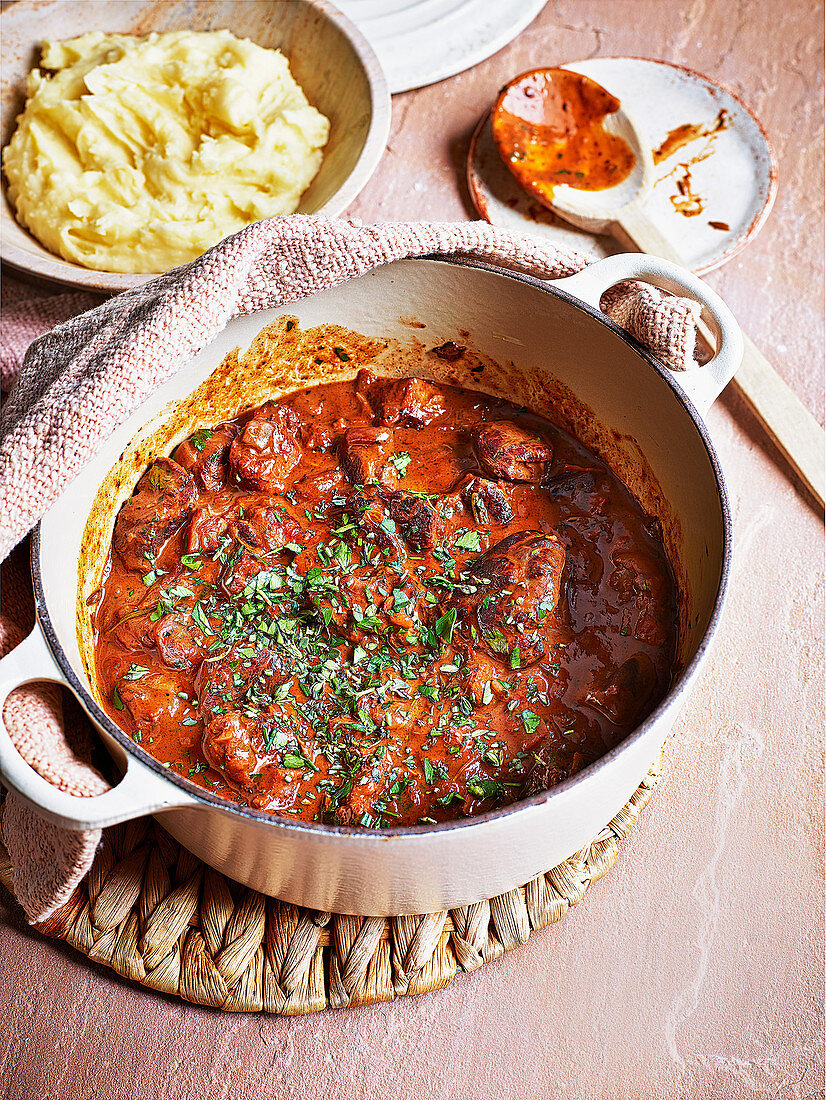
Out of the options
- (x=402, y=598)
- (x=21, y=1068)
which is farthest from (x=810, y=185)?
(x=21, y=1068)

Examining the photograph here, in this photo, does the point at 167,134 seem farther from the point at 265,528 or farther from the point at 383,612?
the point at 383,612

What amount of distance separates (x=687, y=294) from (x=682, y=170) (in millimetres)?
1344

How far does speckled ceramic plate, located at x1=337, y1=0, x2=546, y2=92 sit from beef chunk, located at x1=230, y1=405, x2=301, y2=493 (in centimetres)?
162

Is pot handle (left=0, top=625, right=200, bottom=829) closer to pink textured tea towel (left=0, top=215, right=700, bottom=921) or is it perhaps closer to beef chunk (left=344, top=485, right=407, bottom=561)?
pink textured tea towel (left=0, top=215, right=700, bottom=921)

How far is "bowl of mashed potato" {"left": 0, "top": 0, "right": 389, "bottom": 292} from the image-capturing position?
113 inches

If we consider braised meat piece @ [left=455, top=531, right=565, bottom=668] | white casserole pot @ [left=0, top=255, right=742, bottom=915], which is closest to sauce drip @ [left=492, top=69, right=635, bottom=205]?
white casserole pot @ [left=0, top=255, right=742, bottom=915]

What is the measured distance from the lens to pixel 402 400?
253cm

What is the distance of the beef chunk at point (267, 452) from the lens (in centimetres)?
241

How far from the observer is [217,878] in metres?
2.01

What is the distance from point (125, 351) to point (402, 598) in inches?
31.8

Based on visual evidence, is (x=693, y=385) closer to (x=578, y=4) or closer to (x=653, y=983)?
(x=653, y=983)

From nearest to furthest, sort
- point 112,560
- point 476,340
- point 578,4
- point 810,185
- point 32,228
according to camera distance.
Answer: point 112,560 → point 476,340 → point 32,228 → point 810,185 → point 578,4

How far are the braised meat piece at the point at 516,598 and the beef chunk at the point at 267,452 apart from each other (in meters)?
0.56

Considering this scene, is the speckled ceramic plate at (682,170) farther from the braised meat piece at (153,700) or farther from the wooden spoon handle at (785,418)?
the braised meat piece at (153,700)
